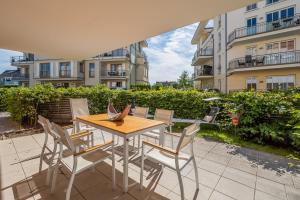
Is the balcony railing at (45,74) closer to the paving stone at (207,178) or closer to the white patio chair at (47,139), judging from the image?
the white patio chair at (47,139)

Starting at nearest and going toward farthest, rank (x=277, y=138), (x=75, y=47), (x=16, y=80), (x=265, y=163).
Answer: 1. (x=265, y=163)
2. (x=277, y=138)
3. (x=75, y=47)
4. (x=16, y=80)

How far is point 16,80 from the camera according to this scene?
2481cm

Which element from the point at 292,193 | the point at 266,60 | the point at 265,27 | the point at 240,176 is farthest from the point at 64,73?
the point at 292,193

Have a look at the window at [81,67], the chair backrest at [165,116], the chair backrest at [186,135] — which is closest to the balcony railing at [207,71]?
the window at [81,67]

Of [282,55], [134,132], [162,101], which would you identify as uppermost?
[282,55]

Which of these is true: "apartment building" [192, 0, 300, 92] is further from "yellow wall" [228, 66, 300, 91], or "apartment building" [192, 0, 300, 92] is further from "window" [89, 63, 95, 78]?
"window" [89, 63, 95, 78]

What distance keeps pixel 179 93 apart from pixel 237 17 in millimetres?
13669

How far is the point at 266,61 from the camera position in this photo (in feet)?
44.0

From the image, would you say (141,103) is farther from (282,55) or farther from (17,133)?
(282,55)

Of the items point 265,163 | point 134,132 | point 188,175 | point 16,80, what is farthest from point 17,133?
point 16,80

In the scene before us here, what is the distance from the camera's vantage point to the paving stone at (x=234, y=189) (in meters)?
2.35

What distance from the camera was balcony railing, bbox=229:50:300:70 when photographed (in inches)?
489

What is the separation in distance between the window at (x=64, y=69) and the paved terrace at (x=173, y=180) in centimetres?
2046

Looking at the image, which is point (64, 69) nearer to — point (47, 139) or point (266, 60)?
point (47, 139)
